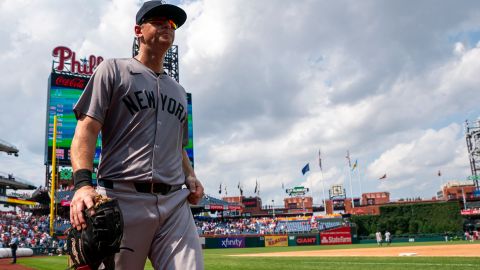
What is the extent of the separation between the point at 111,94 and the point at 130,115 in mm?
165

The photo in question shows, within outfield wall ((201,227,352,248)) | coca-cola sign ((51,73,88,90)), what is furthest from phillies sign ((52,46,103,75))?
outfield wall ((201,227,352,248))

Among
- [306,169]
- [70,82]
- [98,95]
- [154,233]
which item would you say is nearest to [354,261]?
[154,233]

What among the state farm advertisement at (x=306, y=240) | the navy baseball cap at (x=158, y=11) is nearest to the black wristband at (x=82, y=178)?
the navy baseball cap at (x=158, y=11)

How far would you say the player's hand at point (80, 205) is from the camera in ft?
6.38

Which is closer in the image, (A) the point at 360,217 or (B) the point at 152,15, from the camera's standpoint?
(B) the point at 152,15

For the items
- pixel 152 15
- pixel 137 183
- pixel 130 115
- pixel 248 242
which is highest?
pixel 152 15

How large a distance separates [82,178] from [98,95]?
52cm

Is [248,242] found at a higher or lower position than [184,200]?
lower

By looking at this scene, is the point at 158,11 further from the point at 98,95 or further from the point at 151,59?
the point at 98,95

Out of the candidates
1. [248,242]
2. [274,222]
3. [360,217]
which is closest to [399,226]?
[360,217]

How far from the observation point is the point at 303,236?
39.4m

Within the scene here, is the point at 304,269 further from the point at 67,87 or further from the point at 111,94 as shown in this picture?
the point at 67,87

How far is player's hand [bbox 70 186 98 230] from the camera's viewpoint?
1.94 meters

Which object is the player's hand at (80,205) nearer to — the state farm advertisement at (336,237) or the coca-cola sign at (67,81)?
the coca-cola sign at (67,81)
